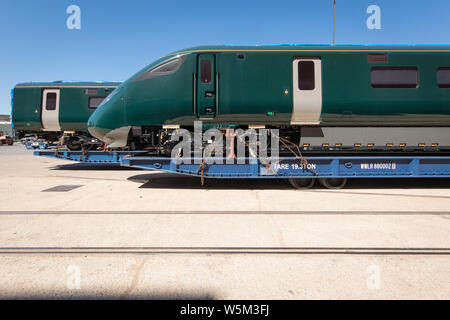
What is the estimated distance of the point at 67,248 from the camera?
3510 mm

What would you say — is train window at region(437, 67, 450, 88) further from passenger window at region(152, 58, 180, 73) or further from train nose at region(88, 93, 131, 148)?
train nose at region(88, 93, 131, 148)

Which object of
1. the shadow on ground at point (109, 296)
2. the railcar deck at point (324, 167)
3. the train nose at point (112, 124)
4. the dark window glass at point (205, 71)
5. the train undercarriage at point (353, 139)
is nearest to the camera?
the shadow on ground at point (109, 296)

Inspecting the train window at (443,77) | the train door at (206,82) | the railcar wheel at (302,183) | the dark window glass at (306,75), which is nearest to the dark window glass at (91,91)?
the train door at (206,82)

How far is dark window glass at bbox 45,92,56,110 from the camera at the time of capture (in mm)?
12172

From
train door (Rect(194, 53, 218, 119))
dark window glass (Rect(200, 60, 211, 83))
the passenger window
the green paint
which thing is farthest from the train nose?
dark window glass (Rect(200, 60, 211, 83))

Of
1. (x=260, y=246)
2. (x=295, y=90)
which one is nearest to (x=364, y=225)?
(x=260, y=246)

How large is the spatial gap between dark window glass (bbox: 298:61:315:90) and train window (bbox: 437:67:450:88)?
3.20 meters

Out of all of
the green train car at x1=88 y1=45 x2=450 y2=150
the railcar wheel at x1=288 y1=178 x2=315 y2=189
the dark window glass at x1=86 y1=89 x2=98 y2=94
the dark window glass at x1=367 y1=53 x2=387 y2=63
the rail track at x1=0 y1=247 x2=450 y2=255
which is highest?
the dark window glass at x1=86 y1=89 x2=98 y2=94

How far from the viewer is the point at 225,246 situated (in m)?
3.59

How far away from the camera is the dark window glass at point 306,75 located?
693 cm

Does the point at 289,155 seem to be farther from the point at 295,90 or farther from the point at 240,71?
the point at 240,71

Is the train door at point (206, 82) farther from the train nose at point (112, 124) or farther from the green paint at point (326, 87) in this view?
the train nose at point (112, 124)

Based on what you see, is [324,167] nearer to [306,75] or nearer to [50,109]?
[306,75]
